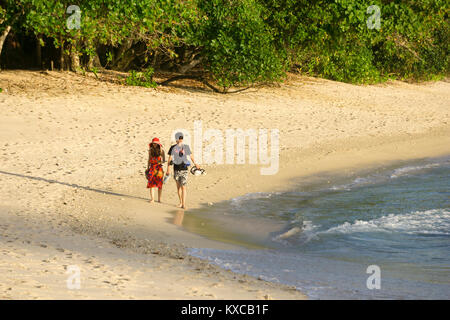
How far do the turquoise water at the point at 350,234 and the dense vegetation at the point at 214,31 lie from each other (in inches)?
271

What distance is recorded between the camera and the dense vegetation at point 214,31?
1709 cm

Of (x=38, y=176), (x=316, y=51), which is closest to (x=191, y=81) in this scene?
(x=316, y=51)

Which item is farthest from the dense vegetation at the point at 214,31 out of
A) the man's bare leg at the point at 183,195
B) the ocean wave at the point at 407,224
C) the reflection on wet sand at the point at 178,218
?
the ocean wave at the point at 407,224

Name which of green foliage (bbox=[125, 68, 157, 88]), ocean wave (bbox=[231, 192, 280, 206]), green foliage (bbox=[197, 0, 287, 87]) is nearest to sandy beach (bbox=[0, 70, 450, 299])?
ocean wave (bbox=[231, 192, 280, 206])

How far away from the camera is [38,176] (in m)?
13.3

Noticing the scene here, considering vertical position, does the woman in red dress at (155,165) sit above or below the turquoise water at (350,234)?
above

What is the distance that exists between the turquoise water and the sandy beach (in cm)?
63

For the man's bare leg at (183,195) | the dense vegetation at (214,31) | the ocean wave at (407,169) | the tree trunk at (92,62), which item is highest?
the dense vegetation at (214,31)

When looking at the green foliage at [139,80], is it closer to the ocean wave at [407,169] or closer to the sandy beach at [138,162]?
the sandy beach at [138,162]

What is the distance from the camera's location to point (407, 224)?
12031mm
